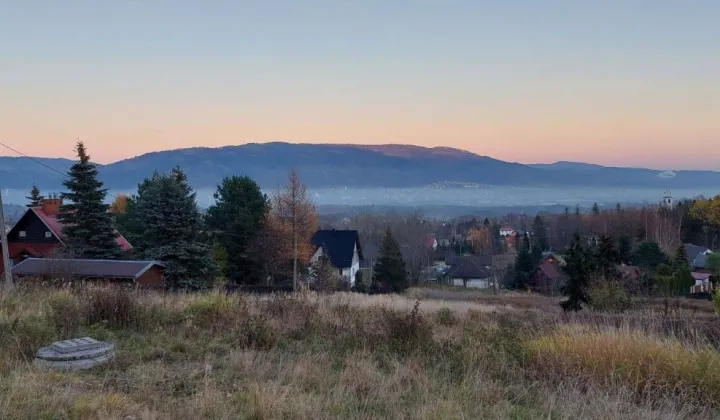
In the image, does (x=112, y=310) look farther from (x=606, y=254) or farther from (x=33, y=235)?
(x=33, y=235)

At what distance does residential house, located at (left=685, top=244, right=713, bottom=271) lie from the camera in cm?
4784

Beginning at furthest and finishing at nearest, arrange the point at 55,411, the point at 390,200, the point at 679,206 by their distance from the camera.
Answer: the point at 390,200
the point at 679,206
the point at 55,411

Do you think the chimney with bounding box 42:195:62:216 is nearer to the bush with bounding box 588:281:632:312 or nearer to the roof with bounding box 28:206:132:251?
the roof with bounding box 28:206:132:251

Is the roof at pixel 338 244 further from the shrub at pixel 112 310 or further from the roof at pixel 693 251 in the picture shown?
the shrub at pixel 112 310

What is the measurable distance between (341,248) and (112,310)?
41.3 m

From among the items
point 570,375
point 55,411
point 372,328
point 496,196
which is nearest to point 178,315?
point 372,328

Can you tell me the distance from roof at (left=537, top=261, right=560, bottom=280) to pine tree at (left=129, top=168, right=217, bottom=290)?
3371cm

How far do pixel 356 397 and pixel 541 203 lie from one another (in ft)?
594

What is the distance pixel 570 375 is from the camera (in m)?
5.06

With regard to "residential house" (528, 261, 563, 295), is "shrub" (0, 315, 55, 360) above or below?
above

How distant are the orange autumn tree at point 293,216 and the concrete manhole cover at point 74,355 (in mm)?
25298

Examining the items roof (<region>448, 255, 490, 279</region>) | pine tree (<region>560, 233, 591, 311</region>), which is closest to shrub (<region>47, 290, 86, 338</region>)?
pine tree (<region>560, 233, 591, 311</region>)

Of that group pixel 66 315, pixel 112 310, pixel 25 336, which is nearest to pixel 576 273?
pixel 112 310

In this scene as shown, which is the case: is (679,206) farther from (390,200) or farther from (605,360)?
(390,200)
